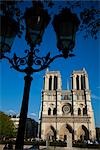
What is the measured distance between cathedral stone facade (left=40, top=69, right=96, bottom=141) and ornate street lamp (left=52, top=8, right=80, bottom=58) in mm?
51621

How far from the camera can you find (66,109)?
196 ft

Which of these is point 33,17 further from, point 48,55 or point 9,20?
point 48,55

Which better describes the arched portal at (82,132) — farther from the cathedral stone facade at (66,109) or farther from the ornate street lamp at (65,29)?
the ornate street lamp at (65,29)

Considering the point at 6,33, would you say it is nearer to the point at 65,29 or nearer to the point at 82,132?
the point at 65,29

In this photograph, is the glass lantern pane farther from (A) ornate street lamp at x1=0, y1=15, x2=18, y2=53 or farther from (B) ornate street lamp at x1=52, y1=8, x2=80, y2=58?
(B) ornate street lamp at x1=52, y1=8, x2=80, y2=58

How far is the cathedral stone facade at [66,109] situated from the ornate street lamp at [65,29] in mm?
51621

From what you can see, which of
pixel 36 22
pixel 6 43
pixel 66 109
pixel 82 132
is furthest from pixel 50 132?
pixel 36 22

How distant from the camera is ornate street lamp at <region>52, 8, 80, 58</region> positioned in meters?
4.46

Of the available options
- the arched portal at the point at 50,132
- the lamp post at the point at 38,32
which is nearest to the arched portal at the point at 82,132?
the arched portal at the point at 50,132

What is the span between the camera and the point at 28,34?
460 cm

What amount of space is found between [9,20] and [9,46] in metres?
0.49

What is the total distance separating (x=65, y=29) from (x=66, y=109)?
5616 centimetres

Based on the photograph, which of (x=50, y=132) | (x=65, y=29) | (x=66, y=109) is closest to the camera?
(x=65, y=29)

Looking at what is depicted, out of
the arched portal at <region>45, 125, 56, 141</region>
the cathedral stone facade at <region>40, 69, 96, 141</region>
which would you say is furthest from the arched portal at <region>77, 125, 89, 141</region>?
the arched portal at <region>45, 125, 56, 141</region>
